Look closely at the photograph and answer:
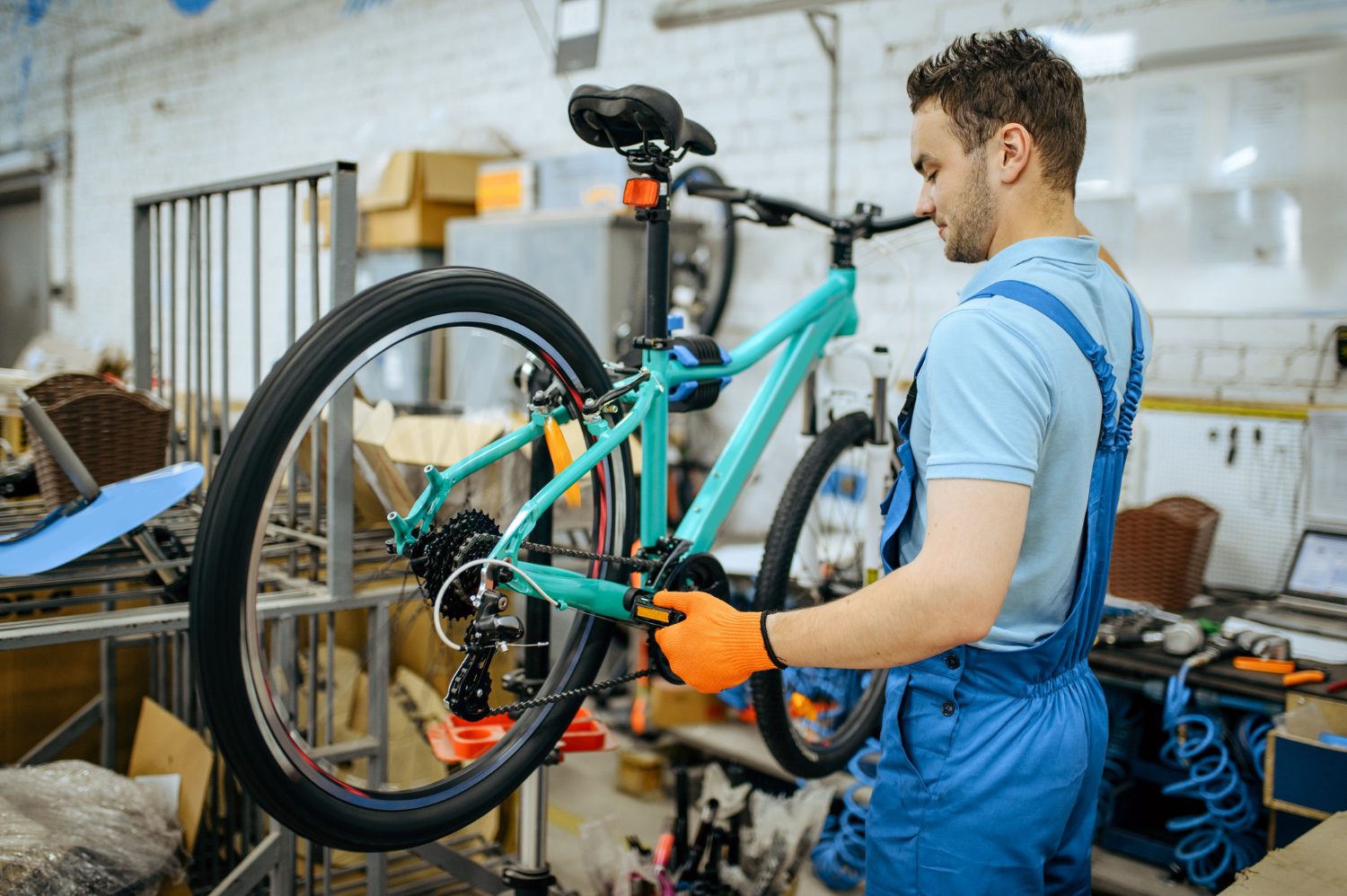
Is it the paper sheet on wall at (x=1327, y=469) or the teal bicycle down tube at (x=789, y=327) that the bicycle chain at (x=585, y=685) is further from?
the paper sheet on wall at (x=1327, y=469)

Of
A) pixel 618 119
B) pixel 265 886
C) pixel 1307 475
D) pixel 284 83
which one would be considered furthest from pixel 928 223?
pixel 284 83

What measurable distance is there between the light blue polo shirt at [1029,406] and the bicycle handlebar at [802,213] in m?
0.72

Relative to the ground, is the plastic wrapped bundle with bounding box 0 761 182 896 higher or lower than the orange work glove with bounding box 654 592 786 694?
lower

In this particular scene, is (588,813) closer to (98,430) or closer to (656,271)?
(98,430)

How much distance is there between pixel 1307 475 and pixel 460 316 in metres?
2.22

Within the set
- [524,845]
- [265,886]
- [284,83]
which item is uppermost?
[284,83]

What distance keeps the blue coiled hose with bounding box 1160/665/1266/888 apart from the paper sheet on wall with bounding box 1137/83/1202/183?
1.39 meters

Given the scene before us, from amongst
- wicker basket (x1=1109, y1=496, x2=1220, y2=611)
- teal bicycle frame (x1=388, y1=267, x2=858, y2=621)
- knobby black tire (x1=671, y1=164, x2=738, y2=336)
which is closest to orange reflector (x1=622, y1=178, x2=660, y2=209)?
teal bicycle frame (x1=388, y1=267, x2=858, y2=621)

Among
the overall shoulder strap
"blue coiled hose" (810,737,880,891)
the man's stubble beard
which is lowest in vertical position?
"blue coiled hose" (810,737,880,891)

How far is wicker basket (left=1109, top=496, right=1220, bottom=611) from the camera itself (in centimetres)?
250

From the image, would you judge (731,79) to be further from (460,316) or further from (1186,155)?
(460,316)

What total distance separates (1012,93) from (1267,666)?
5.02ft

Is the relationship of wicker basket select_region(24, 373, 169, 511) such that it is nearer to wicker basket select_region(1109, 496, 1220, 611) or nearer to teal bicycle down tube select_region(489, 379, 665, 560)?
teal bicycle down tube select_region(489, 379, 665, 560)

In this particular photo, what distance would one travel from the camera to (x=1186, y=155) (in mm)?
2793
